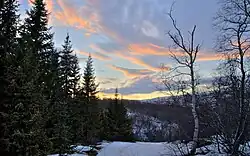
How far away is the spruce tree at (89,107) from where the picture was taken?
35531 mm

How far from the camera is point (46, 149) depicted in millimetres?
15539

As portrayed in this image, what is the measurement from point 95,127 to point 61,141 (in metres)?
21.4

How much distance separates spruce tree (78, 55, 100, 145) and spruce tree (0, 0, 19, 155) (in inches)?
737

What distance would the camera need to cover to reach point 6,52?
14.6 metres

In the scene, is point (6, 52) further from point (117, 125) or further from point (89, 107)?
point (117, 125)

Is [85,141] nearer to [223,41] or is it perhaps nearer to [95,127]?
[95,127]

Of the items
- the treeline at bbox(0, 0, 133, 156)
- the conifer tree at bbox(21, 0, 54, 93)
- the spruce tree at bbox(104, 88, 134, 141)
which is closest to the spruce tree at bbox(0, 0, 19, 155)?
the treeline at bbox(0, 0, 133, 156)

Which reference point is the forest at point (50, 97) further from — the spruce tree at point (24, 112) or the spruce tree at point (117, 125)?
the spruce tree at point (117, 125)

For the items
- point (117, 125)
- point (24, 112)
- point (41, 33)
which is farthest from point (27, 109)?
point (117, 125)

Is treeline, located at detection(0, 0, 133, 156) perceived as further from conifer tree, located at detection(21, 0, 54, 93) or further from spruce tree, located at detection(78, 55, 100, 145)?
spruce tree, located at detection(78, 55, 100, 145)

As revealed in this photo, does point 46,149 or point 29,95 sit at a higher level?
point 29,95

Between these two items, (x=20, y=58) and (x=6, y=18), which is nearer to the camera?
(x=20, y=58)

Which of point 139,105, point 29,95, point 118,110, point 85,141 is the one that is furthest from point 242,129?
point 139,105

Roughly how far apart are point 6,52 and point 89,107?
2395cm
